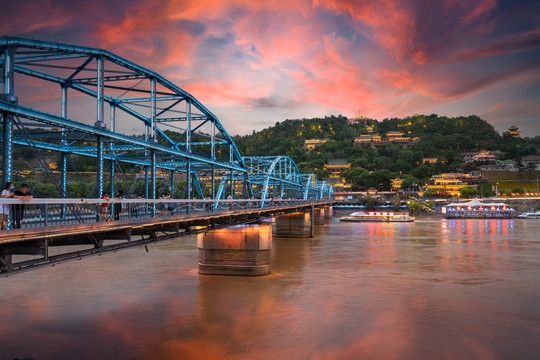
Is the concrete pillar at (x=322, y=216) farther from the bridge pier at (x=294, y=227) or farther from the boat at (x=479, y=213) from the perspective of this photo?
the bridge pier at (x=294, y=227)

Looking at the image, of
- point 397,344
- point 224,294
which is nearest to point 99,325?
point 224,294

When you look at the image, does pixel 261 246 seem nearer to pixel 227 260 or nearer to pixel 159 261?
pixel 227 260

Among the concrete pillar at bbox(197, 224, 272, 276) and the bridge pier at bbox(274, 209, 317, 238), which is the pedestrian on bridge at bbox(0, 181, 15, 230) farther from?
the bridge pier at bbox(274, 209, 317, 238)

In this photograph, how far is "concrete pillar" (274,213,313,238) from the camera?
72188 mm

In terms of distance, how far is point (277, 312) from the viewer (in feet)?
81.9

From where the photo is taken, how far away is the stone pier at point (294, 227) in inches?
2842

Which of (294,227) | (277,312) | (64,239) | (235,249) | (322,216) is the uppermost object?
(64,239)

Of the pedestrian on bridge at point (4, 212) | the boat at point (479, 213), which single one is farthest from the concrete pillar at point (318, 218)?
the pedestrian on bridge at point (4, 212)

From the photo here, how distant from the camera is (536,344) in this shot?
20.0m

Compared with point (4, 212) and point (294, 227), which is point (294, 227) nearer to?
point (294, 227)

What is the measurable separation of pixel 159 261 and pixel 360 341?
27541 mm

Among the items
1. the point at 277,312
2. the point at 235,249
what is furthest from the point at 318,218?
the point at 277,312

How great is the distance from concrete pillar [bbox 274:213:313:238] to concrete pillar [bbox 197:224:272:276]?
38.4 m

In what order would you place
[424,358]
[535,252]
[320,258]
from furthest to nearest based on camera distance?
[535,252], [320,258], [424,358]
